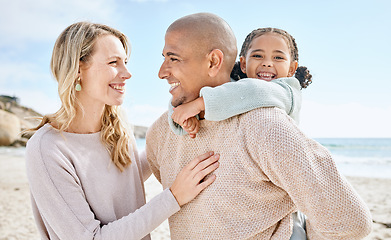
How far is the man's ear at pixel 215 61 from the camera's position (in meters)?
1.79

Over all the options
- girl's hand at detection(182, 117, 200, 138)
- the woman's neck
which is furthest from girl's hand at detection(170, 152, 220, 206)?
the woman's neck

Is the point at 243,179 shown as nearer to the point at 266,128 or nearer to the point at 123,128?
the point at 266,128

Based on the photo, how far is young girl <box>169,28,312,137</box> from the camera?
165 centimetres

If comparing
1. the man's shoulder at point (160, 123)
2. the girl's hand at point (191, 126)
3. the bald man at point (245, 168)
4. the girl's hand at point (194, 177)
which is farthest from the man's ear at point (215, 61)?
the man's shoulder at point (160, 123)

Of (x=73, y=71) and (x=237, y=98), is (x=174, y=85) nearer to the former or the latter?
(x=237, y=98)

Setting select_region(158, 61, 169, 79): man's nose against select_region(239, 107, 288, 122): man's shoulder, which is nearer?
select_region(239, 107, 288, 122): man's shoulder

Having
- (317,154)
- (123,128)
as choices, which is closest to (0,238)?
(123,128)

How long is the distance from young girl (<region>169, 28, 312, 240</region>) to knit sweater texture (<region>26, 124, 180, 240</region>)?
0.50 meters

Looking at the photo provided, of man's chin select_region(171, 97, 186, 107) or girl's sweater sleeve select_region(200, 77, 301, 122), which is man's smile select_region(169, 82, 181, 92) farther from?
girl's sweater sleeve select_region(200, 77, 301, 122)

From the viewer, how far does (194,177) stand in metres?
1.79

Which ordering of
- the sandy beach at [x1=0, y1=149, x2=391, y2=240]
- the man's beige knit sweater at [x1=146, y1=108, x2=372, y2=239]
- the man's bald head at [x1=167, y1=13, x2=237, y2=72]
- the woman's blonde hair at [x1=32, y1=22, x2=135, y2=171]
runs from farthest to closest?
1. the sandy beach at [x1=0, y1=149, x2=391, y2=240]
2. the woman's blonde hair at [x1=32, y1=22, x2=135, y2=171]
3. the man's bald head at [x1=167, y1=13, x2=237, y2=72]
4. the man's beige knit sweater at [x1=146, y1=108, x2=372, y2=239]

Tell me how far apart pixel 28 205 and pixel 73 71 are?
21.6 ft

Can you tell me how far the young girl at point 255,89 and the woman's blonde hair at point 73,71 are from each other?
1.82 ft

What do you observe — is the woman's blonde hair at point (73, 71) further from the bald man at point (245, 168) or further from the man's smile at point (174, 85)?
the man's smile at point (174, 85)
